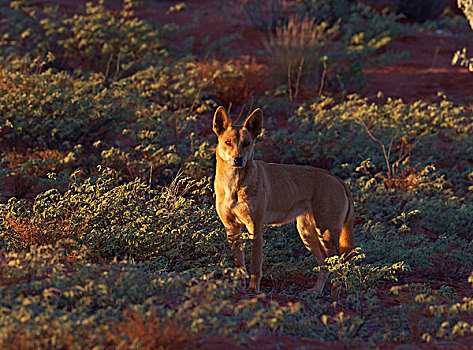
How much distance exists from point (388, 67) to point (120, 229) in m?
13.7

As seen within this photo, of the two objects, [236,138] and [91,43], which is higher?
[236,138]

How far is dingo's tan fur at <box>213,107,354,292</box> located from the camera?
16.9 ft

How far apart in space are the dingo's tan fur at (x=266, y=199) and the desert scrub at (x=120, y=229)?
0.37 meters

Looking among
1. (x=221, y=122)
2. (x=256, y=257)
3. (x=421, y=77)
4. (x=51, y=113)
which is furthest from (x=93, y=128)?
(x=421, y=77)

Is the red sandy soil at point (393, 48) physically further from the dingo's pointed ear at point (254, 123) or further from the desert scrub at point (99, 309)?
the desert scrub at point (99, 309)

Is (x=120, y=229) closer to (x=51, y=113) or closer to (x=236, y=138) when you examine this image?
(x=236, y=138)

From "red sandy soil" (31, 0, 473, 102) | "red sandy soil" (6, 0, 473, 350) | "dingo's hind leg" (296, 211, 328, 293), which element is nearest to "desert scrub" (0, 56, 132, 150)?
"dingo's hind leg" (296, 211, 328, 293)

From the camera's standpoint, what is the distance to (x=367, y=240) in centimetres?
680

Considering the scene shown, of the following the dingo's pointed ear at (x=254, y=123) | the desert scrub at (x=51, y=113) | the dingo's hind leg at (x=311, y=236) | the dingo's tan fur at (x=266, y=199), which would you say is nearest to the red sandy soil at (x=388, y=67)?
the dingo's tan fur at (x=266, y=199)

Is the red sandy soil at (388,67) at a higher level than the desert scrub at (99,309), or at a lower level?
lower

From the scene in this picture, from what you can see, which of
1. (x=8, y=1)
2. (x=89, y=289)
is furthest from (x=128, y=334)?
(x=8, y=1)

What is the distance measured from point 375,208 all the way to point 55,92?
530 cm

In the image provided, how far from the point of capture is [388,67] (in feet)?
55.8

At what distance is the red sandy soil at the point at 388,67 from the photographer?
3.53 metres
